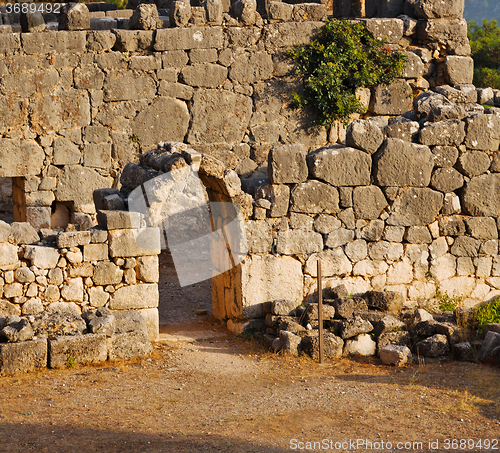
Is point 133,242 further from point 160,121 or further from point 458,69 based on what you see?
point 458,69

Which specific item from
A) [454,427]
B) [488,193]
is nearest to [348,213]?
[488,193]

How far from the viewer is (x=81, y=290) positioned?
764 centimetres

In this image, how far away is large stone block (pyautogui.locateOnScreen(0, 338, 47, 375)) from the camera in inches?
261

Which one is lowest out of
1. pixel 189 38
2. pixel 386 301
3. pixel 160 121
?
pixel 386 301

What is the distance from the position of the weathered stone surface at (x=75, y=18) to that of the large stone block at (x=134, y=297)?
5330 mm

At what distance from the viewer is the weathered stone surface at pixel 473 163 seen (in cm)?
860

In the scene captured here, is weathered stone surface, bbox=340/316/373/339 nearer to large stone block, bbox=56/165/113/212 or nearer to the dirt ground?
the dirt ground

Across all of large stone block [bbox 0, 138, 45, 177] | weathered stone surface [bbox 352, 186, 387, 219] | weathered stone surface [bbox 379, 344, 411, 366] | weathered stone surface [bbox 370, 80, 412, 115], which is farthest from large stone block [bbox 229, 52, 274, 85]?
weathered stone surface [bbox 379, 344, 411, 366]

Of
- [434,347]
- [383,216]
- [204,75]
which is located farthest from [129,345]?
[204,75]

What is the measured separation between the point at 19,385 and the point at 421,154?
219 inches

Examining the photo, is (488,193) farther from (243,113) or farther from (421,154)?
(243,113)

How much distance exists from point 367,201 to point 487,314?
2.05m

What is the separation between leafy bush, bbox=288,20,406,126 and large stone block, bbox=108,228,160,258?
502 centimetres

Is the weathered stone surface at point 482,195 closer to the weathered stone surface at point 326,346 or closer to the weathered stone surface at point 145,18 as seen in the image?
the weathered stone surface at point 326,346
